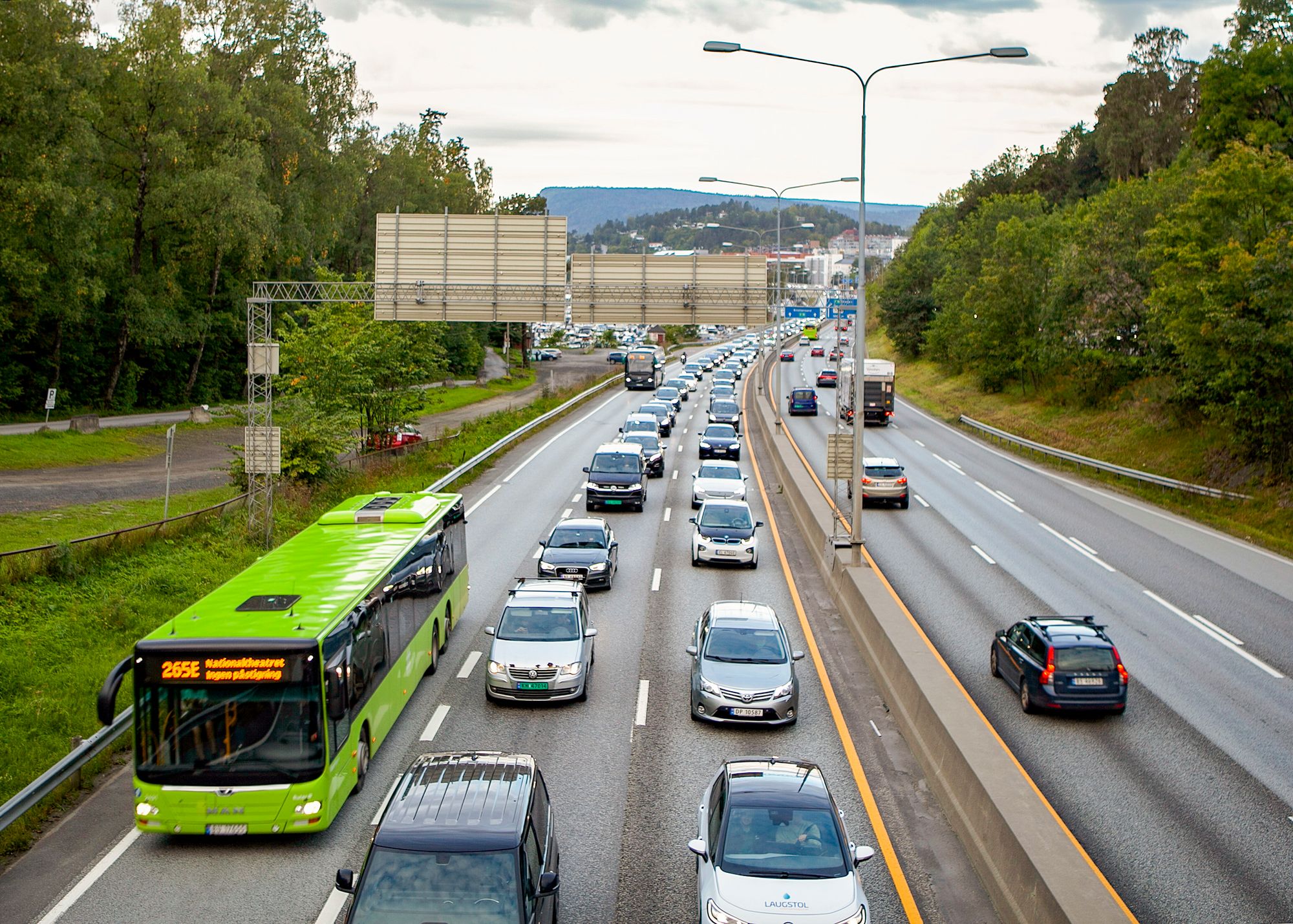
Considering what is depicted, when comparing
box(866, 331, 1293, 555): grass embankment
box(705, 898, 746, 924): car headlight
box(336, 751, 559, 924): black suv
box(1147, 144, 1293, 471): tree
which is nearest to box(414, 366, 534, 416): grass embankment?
box(866, 331, 1293, 555): grass embankment

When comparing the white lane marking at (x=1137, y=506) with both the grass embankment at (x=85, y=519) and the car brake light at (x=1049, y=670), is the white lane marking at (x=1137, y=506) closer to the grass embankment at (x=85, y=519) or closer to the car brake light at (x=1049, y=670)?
the car brake light at (x=1049, y=670)

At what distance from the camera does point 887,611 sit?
2191 centimetres

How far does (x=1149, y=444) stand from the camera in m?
49.0

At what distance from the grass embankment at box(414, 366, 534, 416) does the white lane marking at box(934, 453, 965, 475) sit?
1176 inches

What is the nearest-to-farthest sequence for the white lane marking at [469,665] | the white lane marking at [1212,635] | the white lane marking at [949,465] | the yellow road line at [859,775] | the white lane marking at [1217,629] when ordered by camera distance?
1. the yellow road line at [859,775]
2. the white lane marking at [469,665]
3. the white lane marking at [1212,635]
4. the white lane marking at [1217,629]
5. the white lane marking at [949,465]

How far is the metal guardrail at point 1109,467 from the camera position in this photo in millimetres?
37656

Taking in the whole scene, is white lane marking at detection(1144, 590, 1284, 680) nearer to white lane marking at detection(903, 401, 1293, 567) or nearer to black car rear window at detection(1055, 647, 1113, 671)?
black car rear window at detection(1055, 647, 1113, 671)

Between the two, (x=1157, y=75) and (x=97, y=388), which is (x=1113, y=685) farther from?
(x=1157, y=75)

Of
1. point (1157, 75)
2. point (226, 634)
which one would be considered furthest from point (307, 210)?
point (1157, 75)

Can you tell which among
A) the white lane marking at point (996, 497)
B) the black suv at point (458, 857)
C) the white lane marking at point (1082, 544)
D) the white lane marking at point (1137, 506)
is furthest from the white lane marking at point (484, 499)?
the black suv at point (458, 857)

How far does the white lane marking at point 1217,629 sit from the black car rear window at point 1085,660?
21.1 ft

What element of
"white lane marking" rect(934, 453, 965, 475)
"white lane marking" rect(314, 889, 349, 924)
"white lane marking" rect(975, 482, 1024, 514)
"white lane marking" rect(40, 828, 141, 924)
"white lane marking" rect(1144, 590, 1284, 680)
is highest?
"white lane marking" rect(934, 453, 965, 475)

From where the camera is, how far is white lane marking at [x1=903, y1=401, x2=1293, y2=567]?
3152 cm

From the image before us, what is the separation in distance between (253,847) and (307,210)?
57.0m
